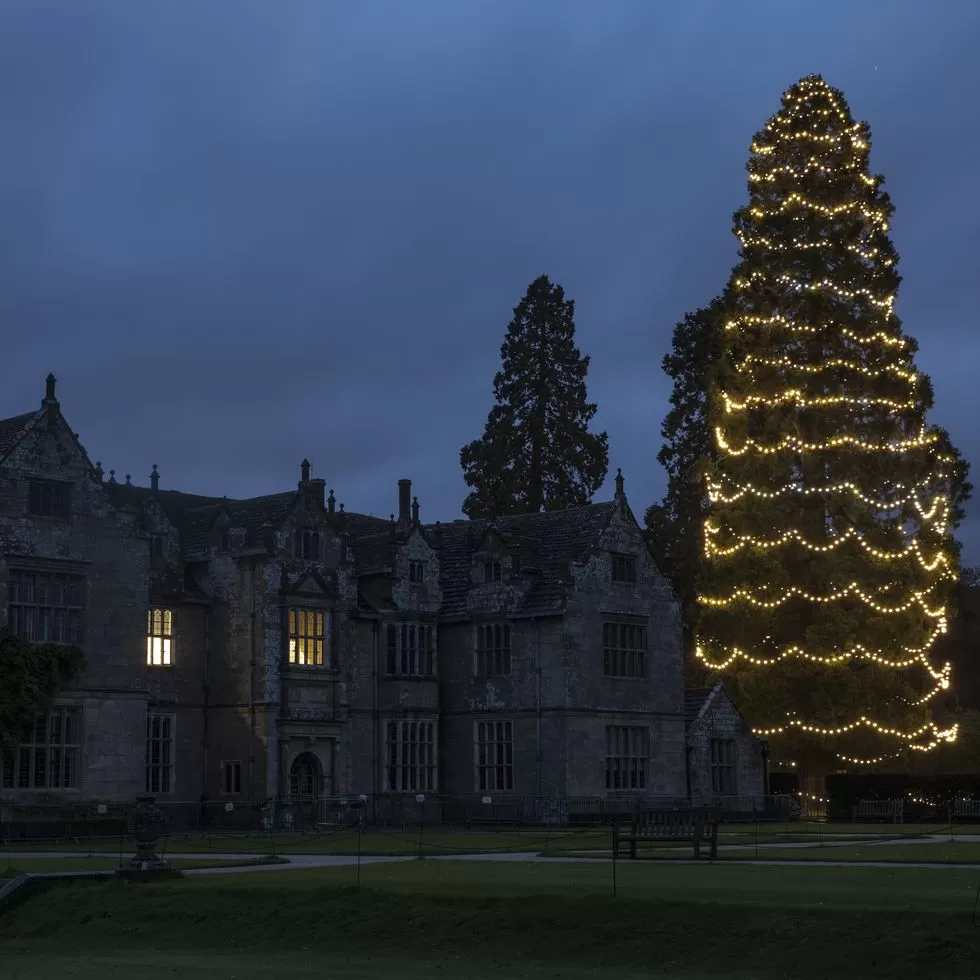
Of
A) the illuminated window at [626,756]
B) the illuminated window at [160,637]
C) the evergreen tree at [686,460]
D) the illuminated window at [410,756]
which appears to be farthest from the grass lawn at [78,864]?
the evergreen tree at [686,460]

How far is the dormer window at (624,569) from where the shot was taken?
67375 millimetres

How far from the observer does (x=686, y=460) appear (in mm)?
84688

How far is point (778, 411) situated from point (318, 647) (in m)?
20.3

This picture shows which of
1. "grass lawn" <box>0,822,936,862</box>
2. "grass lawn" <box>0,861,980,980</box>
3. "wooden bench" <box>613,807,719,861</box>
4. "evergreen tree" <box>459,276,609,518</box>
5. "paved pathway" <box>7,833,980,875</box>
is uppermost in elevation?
"evergreen tree" <box>459,276,609,518</box>

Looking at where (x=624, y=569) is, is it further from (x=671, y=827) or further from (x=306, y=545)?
(x=671, y=827)

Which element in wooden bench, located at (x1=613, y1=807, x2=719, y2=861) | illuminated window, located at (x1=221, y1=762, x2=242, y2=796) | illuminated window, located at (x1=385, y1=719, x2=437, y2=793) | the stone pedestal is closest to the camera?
the stone pedestal

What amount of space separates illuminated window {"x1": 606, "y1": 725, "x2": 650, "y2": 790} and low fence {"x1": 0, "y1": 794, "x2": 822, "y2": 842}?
0.66 m

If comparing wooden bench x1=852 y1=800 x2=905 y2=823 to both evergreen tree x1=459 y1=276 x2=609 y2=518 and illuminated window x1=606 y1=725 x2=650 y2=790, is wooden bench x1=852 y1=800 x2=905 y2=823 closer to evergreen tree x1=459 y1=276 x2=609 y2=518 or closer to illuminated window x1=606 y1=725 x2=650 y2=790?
illuminated window x1=606 y1=725 x2=650 y2=790

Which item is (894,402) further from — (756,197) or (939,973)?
(939,973)

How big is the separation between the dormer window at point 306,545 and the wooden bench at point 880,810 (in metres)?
21.0

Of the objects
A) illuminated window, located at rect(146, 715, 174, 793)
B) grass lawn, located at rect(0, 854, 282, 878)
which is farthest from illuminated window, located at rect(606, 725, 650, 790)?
grass lawn, located at rect(0, 854, 282, 878)

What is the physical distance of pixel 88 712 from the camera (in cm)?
5569

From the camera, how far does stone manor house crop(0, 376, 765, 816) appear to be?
182 feet

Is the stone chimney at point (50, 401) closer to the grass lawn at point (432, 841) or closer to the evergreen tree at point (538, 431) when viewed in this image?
the grass lawn at point (432, 841)
